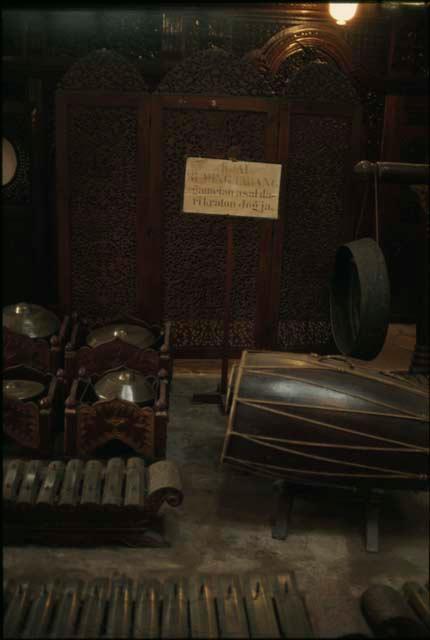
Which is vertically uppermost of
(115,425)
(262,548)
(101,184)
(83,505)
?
(101,184)

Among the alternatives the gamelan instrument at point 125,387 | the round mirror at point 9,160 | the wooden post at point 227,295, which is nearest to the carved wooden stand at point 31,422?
the gamelan instrument at point 125,387

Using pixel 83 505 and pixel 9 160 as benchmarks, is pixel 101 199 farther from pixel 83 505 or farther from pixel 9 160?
pixel 83 505

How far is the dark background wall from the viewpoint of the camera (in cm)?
482

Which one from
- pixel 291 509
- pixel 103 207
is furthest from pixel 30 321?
pixel 291 509

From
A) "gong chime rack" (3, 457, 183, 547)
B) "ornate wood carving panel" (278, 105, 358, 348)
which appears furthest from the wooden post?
Result: "gong chime rack" (3, 457, 183, 547)

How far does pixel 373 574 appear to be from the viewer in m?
2.30

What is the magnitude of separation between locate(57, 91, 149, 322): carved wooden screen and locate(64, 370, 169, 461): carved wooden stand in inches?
57.0

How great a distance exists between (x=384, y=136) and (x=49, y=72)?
2.54m

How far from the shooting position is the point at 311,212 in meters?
4.12

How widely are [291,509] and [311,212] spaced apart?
6.77 ft

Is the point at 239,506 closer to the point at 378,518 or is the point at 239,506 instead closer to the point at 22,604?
the point at 378,518

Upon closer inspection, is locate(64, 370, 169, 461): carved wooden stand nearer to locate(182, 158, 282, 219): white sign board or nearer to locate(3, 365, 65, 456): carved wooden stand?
locate(3, 365, 65, 456): carved wooden stand

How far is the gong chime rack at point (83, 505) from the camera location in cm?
228

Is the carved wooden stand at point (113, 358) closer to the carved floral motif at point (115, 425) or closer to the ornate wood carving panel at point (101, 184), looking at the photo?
the carved floral motif at point (115, 425)
